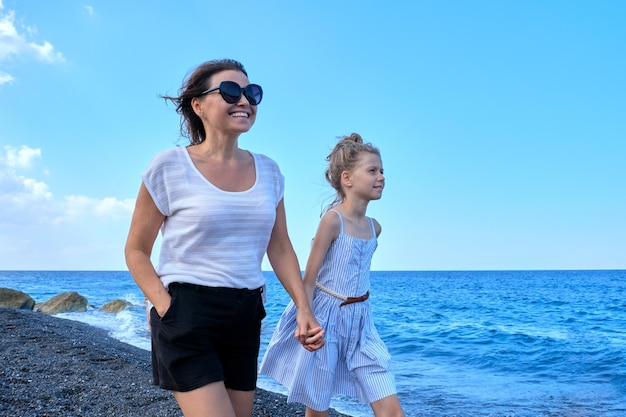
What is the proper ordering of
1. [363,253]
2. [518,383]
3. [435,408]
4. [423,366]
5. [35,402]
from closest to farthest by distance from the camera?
[363,253]
[35,402]
[435,408]
[518,383]
[423,366]

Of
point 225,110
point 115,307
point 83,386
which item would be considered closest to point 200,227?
point 225,110

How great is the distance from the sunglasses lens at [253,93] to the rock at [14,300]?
21.6 m

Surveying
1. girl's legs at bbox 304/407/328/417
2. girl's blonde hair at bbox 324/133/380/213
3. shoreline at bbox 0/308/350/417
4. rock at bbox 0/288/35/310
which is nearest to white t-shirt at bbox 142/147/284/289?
girl's legs at bbox 304/407/328/417

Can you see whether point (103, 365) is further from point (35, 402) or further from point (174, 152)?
point (174, 152)

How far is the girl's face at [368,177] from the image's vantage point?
438cm

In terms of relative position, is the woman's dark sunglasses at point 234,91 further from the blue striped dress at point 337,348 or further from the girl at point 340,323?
the blue striped dress at point 337,348

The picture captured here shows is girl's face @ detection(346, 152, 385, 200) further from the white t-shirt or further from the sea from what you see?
the sea

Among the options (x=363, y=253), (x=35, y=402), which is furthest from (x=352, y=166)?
(x=35, y=402)

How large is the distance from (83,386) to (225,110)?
5.24m

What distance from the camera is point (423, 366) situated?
12.0 m

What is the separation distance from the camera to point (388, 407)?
3.72m

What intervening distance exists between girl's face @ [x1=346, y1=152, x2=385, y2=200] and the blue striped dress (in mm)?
284

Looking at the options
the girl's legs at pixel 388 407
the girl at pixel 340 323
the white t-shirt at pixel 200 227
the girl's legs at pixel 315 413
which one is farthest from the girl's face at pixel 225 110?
the girl's legs at pixel 315 413

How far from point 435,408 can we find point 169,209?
6.62m
